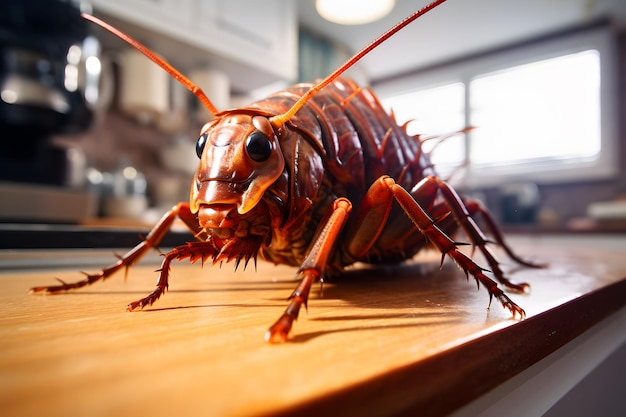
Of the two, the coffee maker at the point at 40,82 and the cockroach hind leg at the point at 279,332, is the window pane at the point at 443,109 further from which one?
the cockroach hind leg at the point at 279,332

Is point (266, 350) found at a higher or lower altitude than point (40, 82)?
lower

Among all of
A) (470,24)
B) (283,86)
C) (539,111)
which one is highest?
(470,24)

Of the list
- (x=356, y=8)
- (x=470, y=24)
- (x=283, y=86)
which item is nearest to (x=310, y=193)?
(x=356, y=8)

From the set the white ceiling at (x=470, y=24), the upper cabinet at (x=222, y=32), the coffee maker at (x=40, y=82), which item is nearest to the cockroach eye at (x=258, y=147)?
the coffee maker at (x=40, y=82)

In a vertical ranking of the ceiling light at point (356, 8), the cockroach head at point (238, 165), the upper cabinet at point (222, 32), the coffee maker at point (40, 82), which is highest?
the ceiling light at point (356, 8)

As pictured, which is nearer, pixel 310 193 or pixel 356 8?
pixel 310 193

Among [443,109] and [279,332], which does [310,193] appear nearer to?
[279,332]

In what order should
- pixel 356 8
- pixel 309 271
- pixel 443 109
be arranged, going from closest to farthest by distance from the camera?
pixel 309 271
pixel 356 8
pixel 443 109
